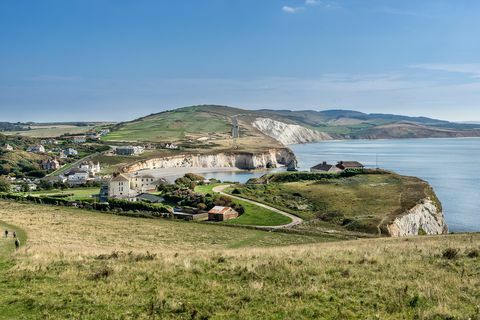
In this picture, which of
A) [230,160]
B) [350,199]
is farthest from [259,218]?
[230,160]

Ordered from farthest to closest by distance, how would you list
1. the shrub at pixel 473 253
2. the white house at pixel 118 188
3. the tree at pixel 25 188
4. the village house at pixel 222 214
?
1. the tree at pixel 25 188
2. the white house at pixel 118 188
3. the village house at pixel 222 214
4. the shrub at pixel 473 253

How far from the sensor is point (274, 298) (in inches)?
390

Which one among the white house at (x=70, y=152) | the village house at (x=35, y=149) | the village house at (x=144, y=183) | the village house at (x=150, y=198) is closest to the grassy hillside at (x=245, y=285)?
the village house at (x=150, y=198)

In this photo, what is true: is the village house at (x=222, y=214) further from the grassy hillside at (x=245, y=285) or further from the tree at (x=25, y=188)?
the tree at (x=25, y=188)

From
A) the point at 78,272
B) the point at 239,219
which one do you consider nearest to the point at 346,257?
the point at 78,272

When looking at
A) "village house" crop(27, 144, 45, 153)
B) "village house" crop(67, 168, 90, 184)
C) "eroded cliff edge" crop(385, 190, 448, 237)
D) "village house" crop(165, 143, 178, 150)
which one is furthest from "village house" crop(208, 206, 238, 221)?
"village house" crop(165, 143, 178, 150)

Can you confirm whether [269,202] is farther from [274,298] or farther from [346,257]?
[274,298]

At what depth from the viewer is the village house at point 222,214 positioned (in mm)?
48291

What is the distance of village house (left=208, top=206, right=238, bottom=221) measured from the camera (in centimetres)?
4829

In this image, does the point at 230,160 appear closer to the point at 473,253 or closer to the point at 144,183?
the point at 144,183

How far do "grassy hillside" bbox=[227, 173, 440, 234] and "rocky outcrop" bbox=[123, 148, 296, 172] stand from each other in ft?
194

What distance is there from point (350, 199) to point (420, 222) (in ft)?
35.1

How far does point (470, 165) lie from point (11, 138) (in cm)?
15280

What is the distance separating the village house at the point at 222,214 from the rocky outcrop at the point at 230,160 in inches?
3068
